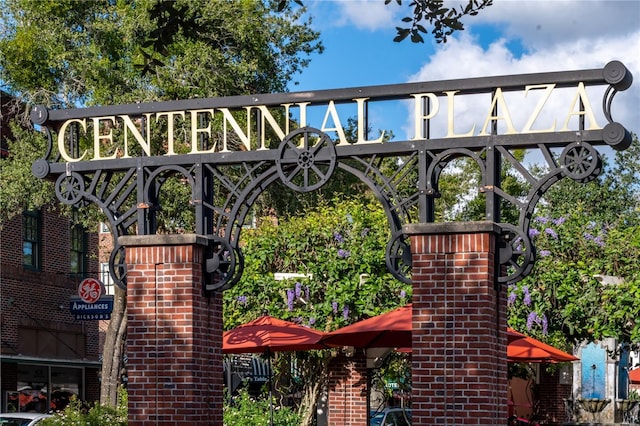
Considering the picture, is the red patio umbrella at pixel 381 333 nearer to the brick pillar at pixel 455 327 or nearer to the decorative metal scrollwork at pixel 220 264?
the decorative metal scrollwork at pixel 220 264

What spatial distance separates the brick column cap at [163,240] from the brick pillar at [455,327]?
2.32 metres

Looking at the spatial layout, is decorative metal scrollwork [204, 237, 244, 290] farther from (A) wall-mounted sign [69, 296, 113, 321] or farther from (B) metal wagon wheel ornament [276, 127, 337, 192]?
(A) wall-mounted sign [69, 296, 113, 321]

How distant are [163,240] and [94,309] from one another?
20.8 metres

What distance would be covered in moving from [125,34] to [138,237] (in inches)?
681

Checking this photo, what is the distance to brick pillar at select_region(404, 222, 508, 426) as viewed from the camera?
11828 millimetres

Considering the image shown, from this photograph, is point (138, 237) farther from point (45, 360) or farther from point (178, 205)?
point (45, 360)

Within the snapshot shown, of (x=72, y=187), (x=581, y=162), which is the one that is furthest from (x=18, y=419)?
(x=581, y=162)

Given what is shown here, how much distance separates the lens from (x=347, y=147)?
12.6 meters

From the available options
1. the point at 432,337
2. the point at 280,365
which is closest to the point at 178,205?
the point at 280,365

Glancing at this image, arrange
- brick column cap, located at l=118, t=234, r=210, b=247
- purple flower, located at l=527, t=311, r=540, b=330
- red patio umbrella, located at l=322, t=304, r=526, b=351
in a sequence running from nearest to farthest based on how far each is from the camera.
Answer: brick column cap, located at l=118, t=234, r=210, b=247, red patio umbrella, located at l=322, t=304, r=526, b=351, purple flower, located at l=527, t=311, r=540, b=330

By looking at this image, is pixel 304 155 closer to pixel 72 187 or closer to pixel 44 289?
pixel 72 187

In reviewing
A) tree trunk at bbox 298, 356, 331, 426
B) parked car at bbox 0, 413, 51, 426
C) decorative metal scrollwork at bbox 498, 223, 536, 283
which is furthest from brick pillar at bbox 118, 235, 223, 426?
tree trunk at bbox 298, 356, 331, 426

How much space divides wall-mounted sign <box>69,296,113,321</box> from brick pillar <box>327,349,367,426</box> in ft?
39.9

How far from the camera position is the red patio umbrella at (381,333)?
1634cm
